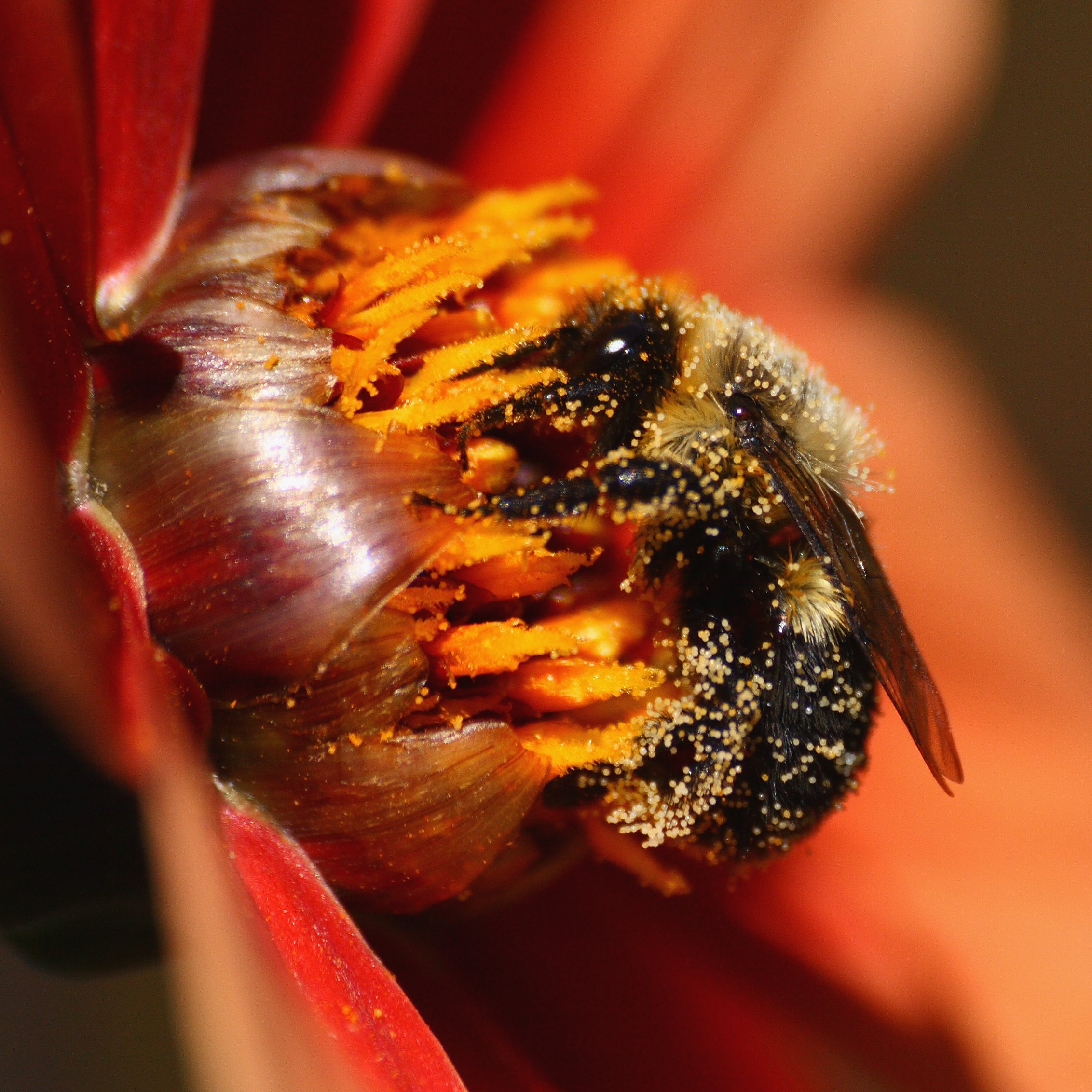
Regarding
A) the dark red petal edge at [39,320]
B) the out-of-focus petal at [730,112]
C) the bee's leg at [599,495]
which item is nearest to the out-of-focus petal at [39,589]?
the dark red petal edge at [39,320]

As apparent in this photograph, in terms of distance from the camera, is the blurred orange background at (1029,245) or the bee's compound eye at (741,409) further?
the blurred orange background at (1029,245)

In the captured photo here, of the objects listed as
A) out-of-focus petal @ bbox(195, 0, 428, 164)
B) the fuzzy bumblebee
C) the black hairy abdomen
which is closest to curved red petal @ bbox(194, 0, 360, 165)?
out-of-focus petal @ bbox(195, 0, 428, 164)

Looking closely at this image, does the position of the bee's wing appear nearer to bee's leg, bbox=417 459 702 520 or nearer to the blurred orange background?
bee's leg, bbox=417 459 702 520

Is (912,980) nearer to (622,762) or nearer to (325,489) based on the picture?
(622,762)

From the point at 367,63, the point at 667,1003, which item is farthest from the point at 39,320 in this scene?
the point at 667,1003

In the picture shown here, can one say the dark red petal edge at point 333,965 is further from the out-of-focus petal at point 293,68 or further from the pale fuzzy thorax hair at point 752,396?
the out-of-focus petal at point 293,68

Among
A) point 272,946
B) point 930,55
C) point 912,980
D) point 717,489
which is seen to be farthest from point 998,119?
point 272,946

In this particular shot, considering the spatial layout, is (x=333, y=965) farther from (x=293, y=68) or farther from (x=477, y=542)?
(x=293, y=68)
